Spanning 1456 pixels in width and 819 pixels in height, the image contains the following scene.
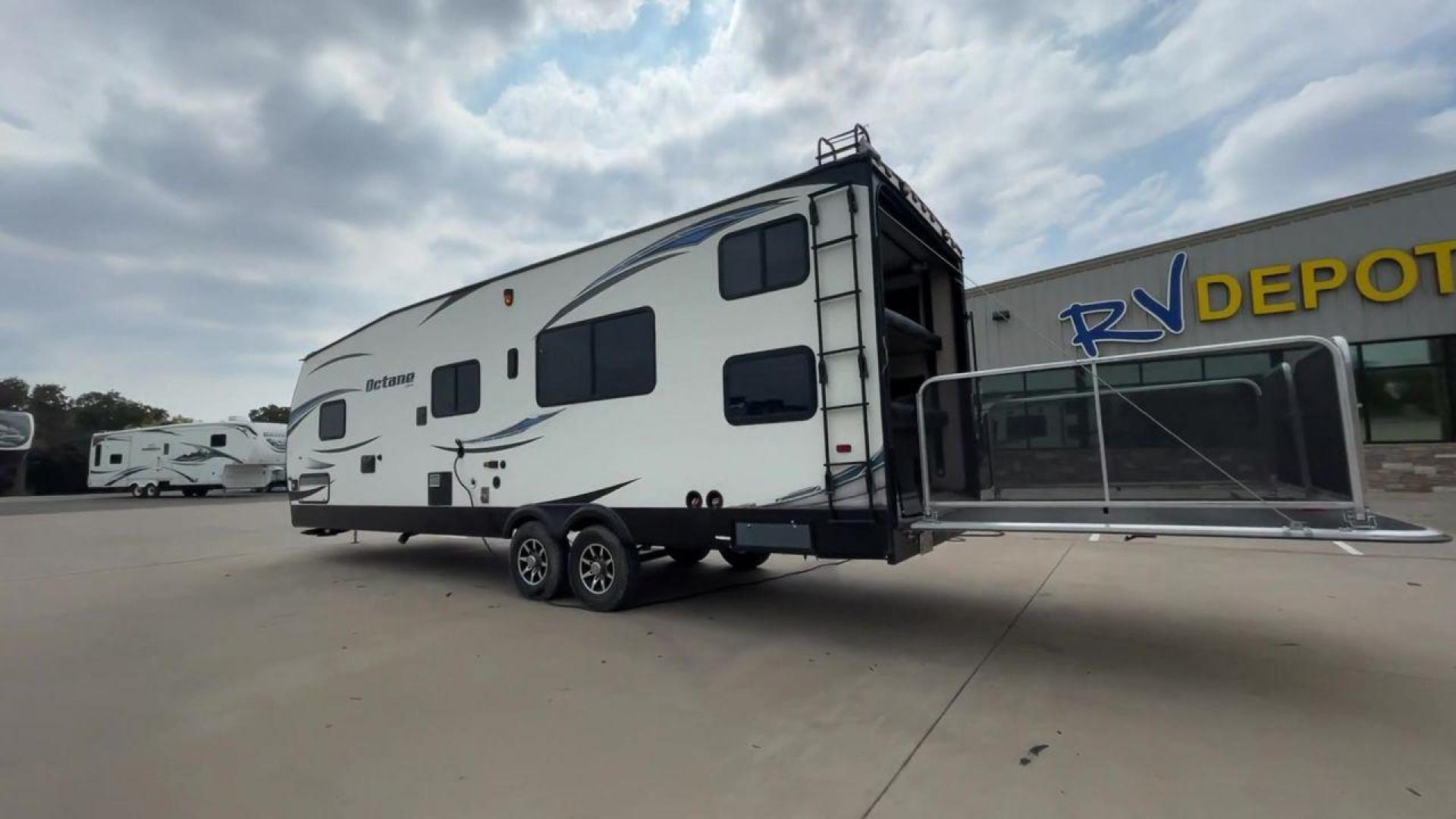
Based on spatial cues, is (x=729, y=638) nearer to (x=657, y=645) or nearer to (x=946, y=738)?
(x=657, y=645)

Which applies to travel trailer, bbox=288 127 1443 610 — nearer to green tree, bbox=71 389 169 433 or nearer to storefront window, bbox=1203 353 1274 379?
storefront window, bbox=1203 353 1274 379

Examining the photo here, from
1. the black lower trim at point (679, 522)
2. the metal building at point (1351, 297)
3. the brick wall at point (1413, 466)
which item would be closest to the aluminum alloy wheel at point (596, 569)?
the black lower trim at point (679, 522)

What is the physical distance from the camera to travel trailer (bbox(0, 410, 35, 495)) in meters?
30.5

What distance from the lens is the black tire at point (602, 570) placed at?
5641 millimetres

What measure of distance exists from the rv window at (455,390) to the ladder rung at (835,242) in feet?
13.5

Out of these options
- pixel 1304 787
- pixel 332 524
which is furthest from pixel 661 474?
pixel 332 524

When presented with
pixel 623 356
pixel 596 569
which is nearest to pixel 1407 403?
pixel 623 356

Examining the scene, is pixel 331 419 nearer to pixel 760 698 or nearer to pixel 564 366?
pixel 564 366

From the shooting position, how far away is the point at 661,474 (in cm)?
539

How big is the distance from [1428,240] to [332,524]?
60.0ft

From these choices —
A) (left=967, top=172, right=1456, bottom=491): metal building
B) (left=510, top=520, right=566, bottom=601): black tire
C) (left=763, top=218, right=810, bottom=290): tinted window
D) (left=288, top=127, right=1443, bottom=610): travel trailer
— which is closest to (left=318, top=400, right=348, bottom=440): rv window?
(left=288, top=127, right=1443, bottom=610): travel trailer

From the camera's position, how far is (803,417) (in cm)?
461

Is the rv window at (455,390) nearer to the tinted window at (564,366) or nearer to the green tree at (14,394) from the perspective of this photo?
the tinted window at (564,366)

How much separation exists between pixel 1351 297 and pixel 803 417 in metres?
13.5
